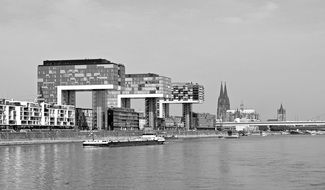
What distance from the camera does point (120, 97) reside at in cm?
18788

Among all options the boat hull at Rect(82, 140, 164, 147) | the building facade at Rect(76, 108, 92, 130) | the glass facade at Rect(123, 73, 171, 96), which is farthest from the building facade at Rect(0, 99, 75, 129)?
the glass facade at Rect(123, 73, 171, 96)

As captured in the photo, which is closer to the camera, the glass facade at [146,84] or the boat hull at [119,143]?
the boat hull at [119,143]

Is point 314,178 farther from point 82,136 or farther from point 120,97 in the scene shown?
point 120,97

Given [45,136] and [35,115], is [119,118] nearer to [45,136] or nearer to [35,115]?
[35,115]

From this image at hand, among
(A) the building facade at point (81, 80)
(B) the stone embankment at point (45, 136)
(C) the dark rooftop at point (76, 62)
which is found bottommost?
(B) the stone embankment at point (45, 136)

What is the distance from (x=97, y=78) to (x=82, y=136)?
24313 mm

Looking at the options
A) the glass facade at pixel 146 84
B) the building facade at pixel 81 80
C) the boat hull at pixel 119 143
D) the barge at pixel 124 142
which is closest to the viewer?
the boat hull at pixel 119 143

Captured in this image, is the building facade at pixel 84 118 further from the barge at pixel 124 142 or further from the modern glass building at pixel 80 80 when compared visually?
the barge at pixel 124 142

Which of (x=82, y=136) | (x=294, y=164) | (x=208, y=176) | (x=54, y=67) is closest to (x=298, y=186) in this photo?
(x=208, y=176)

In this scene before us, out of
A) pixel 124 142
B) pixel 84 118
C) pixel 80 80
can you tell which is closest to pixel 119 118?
pixel 84 118

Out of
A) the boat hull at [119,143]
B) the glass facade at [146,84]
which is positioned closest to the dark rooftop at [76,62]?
the glass facade at [146,84]

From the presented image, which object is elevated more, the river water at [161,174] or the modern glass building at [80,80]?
the modern glass building at [80,80]

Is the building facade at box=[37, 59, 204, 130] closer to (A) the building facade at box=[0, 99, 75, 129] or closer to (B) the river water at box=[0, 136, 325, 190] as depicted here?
(A) the building facade at box=[0, 99, 75, 129]

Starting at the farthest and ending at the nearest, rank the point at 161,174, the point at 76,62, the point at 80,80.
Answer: the point at 76,62, the point at 80,80, the point at 161,174
